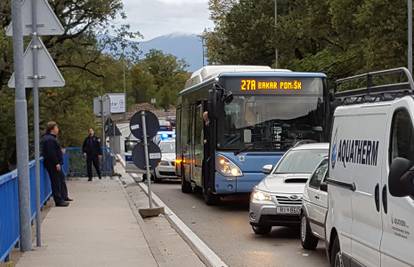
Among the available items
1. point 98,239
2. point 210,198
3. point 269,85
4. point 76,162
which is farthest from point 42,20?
point 76,162

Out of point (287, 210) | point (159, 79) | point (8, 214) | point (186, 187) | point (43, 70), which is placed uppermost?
point (159, 79)

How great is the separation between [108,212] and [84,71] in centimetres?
1760

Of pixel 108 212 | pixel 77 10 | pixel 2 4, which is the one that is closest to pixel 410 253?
pixel 108 212

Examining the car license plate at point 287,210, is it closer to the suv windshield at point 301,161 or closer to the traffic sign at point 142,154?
the suv windshield at point 301,161

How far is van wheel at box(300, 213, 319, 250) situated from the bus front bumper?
5.48 meters

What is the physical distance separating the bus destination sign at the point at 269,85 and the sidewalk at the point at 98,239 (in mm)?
3713

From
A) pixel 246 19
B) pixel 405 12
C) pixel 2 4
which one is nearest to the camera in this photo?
pixel 2 4

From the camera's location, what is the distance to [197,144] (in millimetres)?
20266

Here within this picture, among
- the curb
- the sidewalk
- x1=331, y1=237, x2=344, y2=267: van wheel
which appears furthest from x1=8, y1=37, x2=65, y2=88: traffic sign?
x1=331, y1=237, x2=344, y2=267: van wheel

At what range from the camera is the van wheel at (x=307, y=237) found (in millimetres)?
11303

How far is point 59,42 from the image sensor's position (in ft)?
98.1

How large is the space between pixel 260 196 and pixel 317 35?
31.8 meters

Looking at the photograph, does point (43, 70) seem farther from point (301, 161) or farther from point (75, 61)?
point (75, 61)

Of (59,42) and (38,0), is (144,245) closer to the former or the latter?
(38,0)
